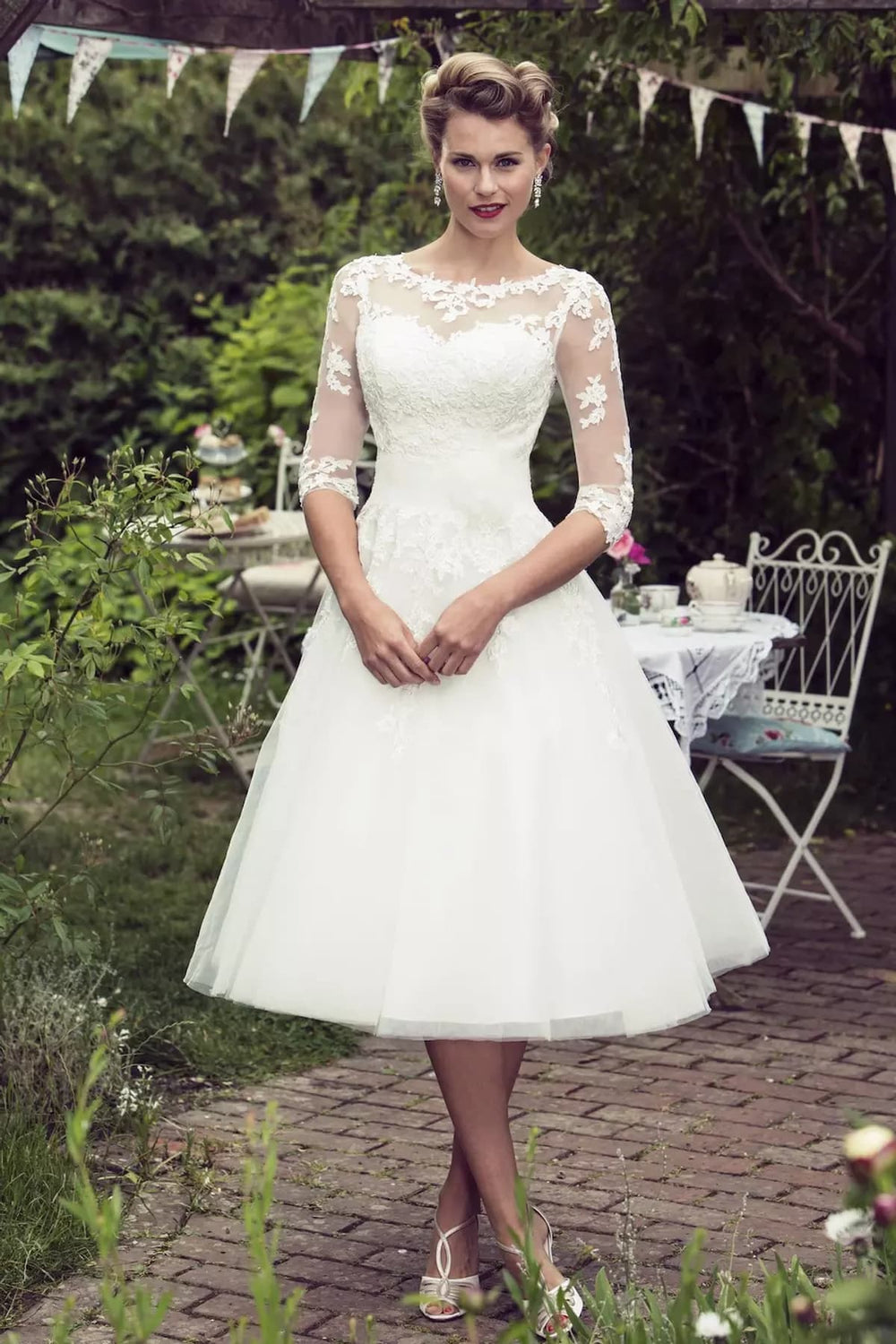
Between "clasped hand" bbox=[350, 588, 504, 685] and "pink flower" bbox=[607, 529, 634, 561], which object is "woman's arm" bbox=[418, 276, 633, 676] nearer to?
"clasped hand" bbox=[350, 588, 504, 685]

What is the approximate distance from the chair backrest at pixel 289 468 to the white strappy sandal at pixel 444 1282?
19.8 ft

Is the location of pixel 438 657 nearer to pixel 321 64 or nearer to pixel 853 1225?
pixel 853 1225

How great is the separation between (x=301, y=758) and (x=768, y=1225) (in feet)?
4.43

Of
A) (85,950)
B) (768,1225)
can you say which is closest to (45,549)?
(85,950)

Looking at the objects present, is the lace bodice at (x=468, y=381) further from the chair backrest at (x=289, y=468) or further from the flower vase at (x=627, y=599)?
the chair backrest at (x=289, y=468)

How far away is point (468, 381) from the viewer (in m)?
3.52

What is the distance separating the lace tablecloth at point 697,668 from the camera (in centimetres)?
555

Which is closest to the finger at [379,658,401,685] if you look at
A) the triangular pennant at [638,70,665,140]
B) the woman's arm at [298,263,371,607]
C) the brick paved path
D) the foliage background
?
the woman's arm at [298,263,371,607]

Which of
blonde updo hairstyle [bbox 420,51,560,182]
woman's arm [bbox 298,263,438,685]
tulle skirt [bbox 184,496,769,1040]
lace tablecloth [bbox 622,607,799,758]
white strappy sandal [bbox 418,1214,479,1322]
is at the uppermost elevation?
blonde updo hairstyle [bbox 420,51,560,182]

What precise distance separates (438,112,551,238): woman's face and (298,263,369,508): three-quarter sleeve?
27 centimetres

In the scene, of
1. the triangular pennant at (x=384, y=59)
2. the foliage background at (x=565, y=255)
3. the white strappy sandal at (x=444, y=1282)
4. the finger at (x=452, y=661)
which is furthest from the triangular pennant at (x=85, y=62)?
the white strappy sandal at (x=444, y=1282)

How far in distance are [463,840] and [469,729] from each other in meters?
0.20

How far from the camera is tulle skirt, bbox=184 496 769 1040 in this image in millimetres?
3312

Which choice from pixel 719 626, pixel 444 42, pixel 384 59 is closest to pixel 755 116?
pixel 444 42
